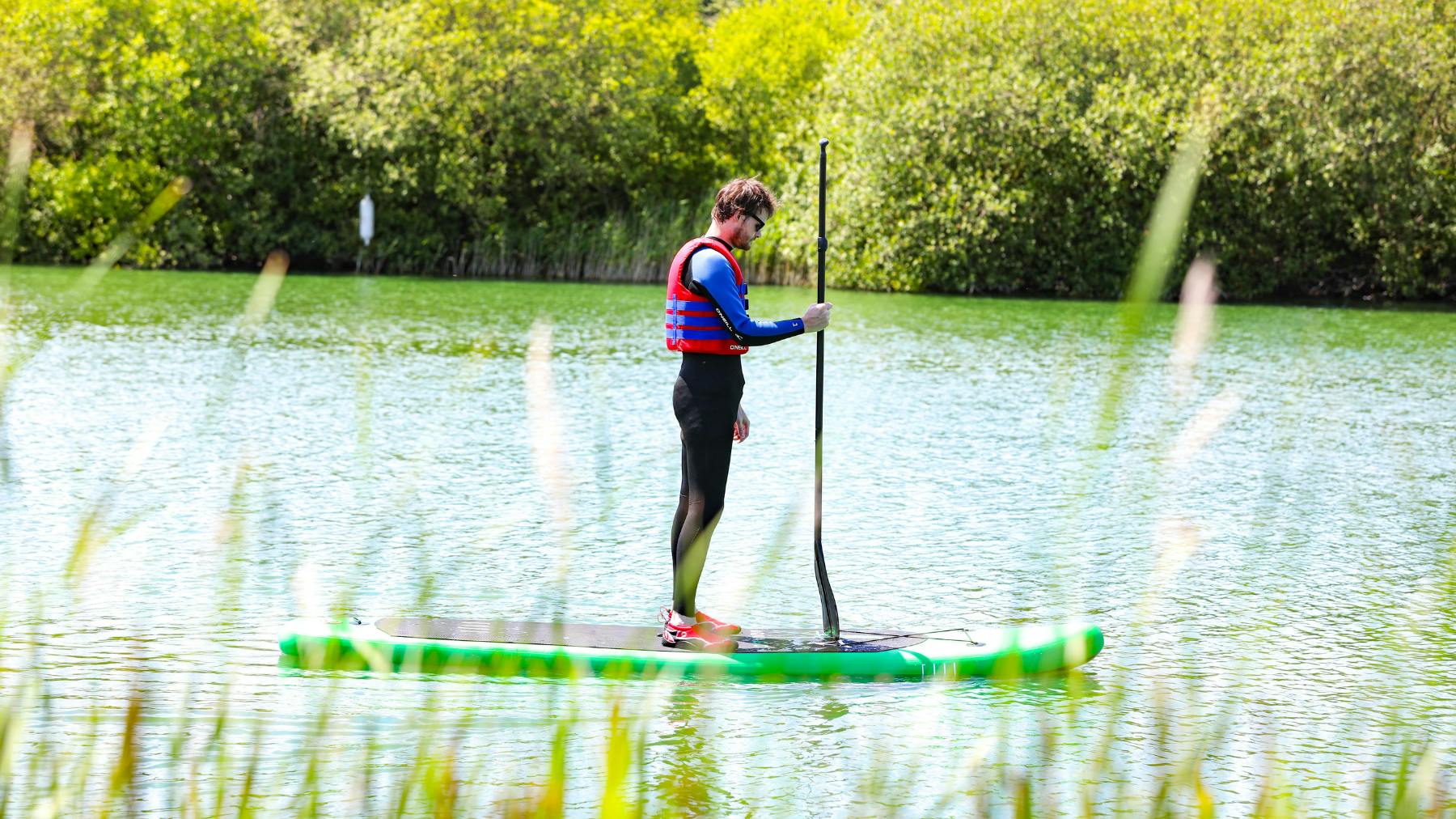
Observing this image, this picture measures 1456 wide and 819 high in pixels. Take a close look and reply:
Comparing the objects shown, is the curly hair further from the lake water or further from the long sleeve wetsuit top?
the lake water

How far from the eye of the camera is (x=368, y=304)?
1053 inches

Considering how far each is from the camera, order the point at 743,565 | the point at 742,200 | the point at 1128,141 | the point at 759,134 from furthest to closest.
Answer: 1. the point at 759,134
2. the point at 1128,141
3. the point at 743,565
4. the point at 742,200

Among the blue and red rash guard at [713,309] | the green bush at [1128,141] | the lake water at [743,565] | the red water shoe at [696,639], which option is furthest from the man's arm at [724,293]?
the green bush at [1128,141]

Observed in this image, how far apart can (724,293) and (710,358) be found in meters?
0.28

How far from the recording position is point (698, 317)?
583 cm

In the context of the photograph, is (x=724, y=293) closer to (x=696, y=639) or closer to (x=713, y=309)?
(x=713, y=309)

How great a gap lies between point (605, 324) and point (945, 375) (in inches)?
275

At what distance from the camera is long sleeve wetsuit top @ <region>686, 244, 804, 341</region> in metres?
5.71

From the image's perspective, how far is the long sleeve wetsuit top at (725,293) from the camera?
571 centimetres

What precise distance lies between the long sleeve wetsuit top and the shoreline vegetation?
26.2 metres

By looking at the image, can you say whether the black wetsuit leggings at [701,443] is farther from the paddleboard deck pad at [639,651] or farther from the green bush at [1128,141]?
the green bush at [1128,141]

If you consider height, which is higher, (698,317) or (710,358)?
(698,317)

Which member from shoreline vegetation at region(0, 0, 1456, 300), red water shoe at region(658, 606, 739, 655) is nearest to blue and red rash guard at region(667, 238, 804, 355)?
red water shoe at region(658, 606, 739, 655)

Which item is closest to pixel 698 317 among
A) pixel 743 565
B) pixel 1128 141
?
pixel 743 565
